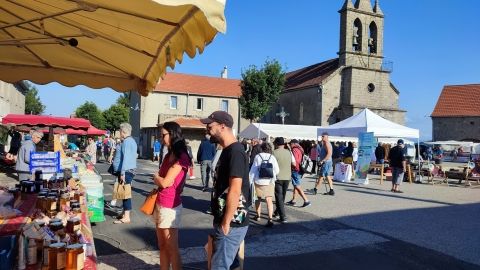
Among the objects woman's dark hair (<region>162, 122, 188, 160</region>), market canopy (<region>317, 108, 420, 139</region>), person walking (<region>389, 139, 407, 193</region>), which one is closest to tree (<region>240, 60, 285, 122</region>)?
market canopy (<region>317, 108, 420, 139</region>)

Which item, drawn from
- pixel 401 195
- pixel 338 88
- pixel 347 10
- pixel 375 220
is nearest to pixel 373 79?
pixel 338 88

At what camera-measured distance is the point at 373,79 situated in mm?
38344

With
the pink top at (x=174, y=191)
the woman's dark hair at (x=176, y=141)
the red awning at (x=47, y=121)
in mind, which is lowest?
the pink top at (x=174, y=191)

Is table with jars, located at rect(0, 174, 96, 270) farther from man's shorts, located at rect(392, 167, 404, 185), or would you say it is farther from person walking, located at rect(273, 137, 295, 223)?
man's shorts, located at rect(392, 167, 404, 185)

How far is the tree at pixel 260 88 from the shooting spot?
121 ft

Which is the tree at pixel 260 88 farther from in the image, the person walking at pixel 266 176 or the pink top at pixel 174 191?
the pink top at pixel 174 191

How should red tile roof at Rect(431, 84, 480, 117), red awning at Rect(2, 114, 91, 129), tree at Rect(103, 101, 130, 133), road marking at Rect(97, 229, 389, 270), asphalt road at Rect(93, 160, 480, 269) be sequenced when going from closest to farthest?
1. road marking at Rect(97, 229, 389, 270)
2. asphalt road at Rect(93, 160, 480, 269)
3. red awning at Rect(2, 114, 91, 129)
4. red tile roof at Rect(431, 84, 480, 117)
5. tree at Rect(103, 101, 130, 133)

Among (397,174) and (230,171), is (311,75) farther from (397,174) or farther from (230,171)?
(230,171)

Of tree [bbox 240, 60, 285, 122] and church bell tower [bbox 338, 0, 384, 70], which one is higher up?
church bell tower [bbox 338, 0, 384, 70]

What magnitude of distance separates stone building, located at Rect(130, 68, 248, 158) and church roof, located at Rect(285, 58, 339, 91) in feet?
21.5

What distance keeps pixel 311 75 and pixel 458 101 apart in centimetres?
1992

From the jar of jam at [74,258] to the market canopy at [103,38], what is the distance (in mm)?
1416

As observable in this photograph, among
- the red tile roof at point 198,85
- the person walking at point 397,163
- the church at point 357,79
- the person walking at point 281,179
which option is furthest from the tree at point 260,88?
the person walking at point 281,179

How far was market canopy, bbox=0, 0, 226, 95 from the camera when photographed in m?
2.42
